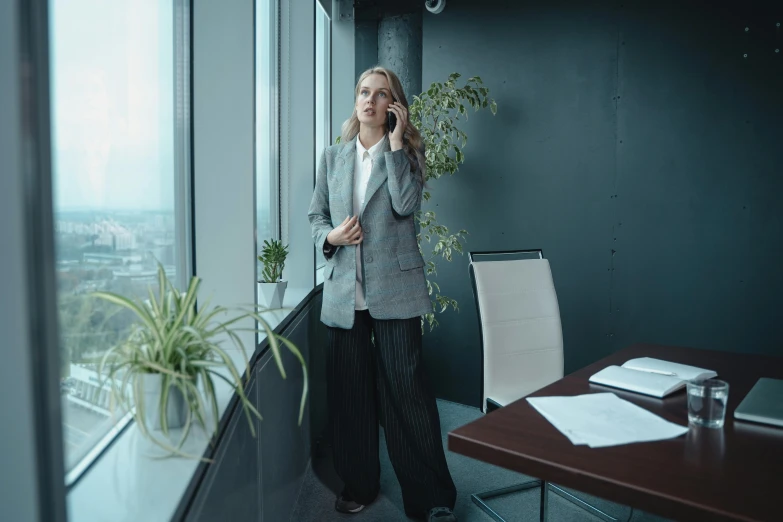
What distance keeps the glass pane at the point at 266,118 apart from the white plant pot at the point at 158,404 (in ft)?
5.18

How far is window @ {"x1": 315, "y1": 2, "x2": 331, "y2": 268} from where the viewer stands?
12.2ft

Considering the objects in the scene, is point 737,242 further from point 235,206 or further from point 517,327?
point 235,206

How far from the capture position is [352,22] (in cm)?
393

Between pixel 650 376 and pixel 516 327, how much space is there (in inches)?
34.5

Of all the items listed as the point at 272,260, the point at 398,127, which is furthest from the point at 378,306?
the point at 398,127

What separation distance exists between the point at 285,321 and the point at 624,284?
84.7 inches

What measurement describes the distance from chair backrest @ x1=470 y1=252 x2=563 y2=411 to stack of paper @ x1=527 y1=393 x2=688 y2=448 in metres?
0.84

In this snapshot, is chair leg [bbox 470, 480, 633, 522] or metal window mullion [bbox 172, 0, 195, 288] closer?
metal window mullion [bbox 172, 0, 195, 288]

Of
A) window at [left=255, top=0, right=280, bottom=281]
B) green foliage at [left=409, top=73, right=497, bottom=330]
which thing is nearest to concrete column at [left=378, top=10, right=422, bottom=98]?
green foliage at [left=409, top=73, right=497, bottom=330]

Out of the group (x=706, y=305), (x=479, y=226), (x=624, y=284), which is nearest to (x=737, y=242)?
(x=706, y=305)

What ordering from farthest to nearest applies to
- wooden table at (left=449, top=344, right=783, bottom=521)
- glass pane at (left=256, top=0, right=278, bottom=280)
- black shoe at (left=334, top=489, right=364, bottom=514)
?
glass pane at (left=256, top=0, right=278, bottom=280)
black shoe at (left=334, top=489, right=364, bottom=514)
wooden table at (left=449, top=344, right=783, bottom=521)

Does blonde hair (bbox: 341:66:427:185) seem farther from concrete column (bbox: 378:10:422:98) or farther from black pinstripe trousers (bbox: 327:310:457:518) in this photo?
concrete column (bbox: 378:10:422:98)

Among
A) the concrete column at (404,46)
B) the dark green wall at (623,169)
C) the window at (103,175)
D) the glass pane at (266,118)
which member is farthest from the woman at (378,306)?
the concrete column at (404,46)

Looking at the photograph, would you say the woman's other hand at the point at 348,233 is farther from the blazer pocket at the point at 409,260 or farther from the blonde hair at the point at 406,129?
the blonde hair at the point at 406,129
